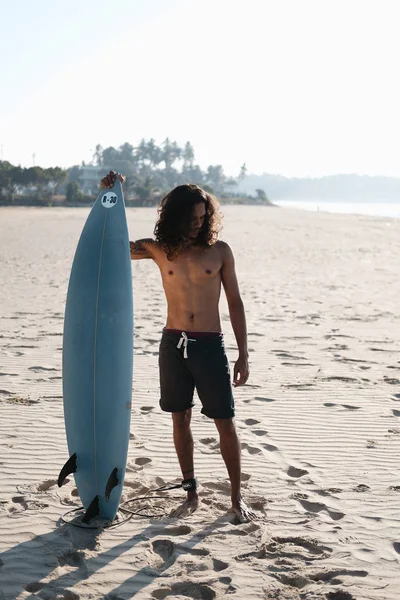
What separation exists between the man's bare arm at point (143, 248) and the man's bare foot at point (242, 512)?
1467 millimetres

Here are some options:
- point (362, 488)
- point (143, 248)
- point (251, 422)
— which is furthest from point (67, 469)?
point (251, 422)

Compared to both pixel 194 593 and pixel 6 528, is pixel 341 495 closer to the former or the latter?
pixel 194 593

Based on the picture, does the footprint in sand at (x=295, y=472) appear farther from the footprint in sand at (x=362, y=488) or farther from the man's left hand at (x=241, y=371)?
the man's left hand at (x=241, y=371)

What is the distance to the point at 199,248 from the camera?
4055 millimetres

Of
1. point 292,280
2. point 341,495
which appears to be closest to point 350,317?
point 292,280

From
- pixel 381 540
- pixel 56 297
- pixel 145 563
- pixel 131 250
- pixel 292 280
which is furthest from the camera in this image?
pixel 292 280

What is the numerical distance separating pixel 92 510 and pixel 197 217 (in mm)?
1681

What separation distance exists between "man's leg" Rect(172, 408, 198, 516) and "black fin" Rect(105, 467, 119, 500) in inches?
14.8

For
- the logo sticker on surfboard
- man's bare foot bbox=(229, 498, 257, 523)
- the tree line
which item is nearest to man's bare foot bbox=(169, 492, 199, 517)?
man's bare foot bbox=(229, 498, 257, 523)

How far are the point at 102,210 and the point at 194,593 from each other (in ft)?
7.14

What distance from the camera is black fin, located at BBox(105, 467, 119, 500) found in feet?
13.2

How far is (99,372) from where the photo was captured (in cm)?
416

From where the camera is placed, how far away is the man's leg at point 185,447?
4.18 metres

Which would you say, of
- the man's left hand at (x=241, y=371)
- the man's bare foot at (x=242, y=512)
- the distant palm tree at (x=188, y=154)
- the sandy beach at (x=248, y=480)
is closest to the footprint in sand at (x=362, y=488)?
the sandy beach at (x=248, y=480)
